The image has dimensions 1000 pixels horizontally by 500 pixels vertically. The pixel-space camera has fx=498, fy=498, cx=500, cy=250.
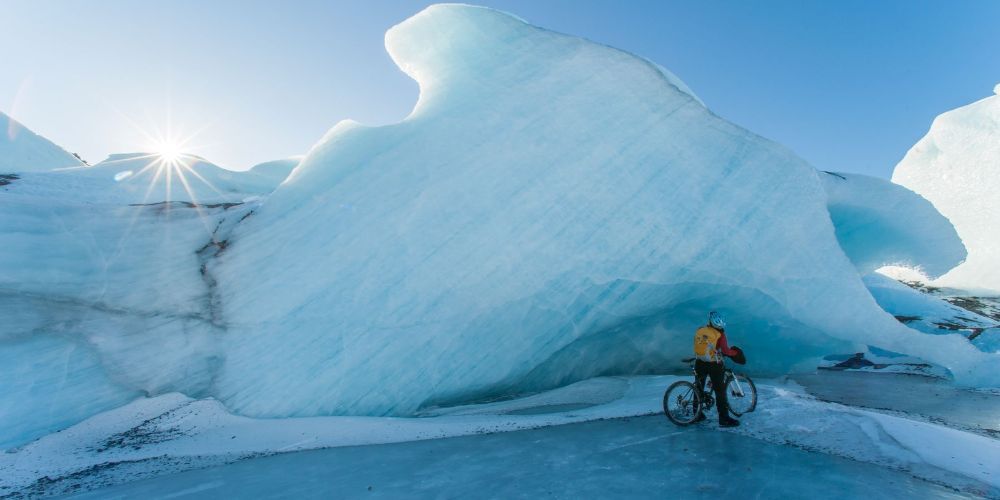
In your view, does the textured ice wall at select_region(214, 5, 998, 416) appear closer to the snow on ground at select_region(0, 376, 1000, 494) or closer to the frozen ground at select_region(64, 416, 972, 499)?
the snow on ground at select_region(0, 376, 1000, 494)

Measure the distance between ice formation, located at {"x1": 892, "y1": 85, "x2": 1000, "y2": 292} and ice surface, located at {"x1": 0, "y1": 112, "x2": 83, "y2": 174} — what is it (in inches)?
1201

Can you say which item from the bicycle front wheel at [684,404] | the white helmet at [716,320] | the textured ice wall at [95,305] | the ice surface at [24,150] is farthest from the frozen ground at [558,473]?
the ice surface at [24,150]

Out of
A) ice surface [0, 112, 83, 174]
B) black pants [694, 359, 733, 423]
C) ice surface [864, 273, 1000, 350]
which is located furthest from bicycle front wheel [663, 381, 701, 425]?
ice surface [0, 112, 83, 174]

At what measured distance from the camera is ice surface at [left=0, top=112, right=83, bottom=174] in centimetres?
1277

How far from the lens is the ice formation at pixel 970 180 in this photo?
18391 mm

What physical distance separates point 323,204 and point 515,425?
3738mm

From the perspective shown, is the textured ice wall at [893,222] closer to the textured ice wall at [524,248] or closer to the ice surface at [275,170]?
the textured ice wall at [524,248]

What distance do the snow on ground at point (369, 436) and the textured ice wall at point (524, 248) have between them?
→ 43 centimetres

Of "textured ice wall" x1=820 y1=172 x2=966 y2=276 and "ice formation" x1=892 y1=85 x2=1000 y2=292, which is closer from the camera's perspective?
"textured ice wall" x1=820 y1=172 x2=966 y2=276

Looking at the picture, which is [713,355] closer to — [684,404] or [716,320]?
[716,320]

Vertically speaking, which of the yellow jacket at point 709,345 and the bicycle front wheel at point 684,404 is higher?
the yellow jacket at point 709,345

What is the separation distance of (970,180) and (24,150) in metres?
31.5

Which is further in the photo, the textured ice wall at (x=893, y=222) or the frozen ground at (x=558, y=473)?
the textured ice wall at (x=893, y=222)

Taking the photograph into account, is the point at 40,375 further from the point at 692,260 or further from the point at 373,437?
the point at 692,260
